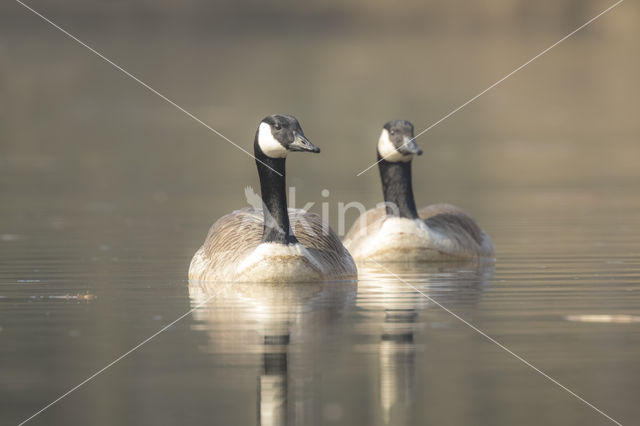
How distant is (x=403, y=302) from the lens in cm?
1387

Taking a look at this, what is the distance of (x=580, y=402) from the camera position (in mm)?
9203

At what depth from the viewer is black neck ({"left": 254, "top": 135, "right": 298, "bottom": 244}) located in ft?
49.9

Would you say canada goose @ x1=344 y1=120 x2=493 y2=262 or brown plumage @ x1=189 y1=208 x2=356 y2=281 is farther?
canada goose @ x1=344 y1=120 x2=493 y2=262

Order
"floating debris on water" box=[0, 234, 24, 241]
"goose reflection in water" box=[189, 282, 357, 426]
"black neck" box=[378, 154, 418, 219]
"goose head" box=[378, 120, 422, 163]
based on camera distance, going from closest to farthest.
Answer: "goose reflection in water" box=[189, 282, 357, 426]
"goose head" box=[378, 120, 422, 163]
"black neck" box=[378, 154, 418, 219]
"floating debris on water" box=[0, 234, 24, 241]

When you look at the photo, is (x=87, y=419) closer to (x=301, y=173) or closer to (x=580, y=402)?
(x=580, y=402)

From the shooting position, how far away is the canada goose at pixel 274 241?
1512 centimetres

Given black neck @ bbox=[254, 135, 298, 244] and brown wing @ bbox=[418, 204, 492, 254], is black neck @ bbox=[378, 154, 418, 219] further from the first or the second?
black neck @ bbox=[254, 135, 298, 244]

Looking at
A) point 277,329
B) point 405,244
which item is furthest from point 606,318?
point 405,244

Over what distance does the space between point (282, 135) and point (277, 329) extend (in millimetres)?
3787

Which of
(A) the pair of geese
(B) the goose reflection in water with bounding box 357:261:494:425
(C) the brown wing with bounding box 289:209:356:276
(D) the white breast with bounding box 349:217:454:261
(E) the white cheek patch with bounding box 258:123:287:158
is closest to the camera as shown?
(B) the goose reflection in water with bounding box 357:261:494:425

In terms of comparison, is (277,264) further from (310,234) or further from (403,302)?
(403,302)

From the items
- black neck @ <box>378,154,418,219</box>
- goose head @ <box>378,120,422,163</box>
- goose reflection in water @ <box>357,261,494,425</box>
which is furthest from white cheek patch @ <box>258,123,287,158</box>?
black neck @ <box>378,154,418,219</box>

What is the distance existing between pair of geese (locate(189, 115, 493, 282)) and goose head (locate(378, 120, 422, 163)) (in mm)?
14

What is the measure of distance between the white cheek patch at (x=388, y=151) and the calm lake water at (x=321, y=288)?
191 centimetres
